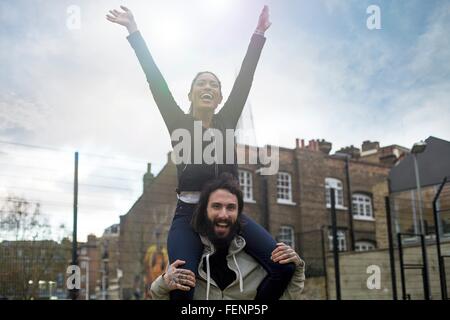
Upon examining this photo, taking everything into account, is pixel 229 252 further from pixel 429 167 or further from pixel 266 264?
pixel 429 167

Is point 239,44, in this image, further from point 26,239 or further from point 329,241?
point 329,241

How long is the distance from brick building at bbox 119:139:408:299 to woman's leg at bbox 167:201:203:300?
16.6 meters

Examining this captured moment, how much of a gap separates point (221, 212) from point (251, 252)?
210 millimetres

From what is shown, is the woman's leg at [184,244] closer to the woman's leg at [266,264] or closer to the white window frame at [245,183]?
the woman's leg at [266,264]

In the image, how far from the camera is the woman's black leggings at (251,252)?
195cm

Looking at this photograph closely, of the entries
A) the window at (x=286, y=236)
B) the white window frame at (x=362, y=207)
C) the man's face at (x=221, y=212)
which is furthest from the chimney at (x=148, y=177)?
the white window frame at (x=362, y=207)

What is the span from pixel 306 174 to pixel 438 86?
21.4 m

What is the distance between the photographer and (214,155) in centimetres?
212

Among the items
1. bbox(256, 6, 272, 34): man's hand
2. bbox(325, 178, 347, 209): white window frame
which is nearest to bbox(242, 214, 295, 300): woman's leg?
bbox(256, 6, 272, 34): man's hand

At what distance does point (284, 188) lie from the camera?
78.5 feet

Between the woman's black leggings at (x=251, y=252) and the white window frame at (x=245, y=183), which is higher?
the white window frame at (x=245, y=183)

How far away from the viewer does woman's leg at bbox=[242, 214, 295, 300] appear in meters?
1.96

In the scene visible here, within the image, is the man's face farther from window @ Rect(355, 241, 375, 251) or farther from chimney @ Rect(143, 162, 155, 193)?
window @ Rect(355, 241, 375, 251)

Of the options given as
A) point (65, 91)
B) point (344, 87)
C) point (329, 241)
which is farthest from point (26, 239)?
point (329, 241)
